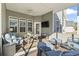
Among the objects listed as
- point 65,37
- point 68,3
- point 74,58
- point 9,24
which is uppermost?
point 68,3

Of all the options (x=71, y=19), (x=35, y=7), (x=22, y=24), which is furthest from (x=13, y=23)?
(x=71, y=19)

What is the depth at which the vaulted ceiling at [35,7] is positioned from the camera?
3362 mm

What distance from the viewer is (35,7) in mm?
3412

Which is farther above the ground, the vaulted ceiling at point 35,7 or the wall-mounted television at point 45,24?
the vaulted ceiling at point 35,7

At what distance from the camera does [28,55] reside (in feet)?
11.4

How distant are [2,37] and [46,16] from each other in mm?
1085

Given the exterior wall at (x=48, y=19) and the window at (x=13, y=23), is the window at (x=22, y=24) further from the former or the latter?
the exterior wall at (x=48, y=19)

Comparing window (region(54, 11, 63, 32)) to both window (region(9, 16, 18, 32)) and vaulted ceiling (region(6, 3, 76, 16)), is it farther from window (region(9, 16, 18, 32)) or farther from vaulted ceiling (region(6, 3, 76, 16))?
window (region(9, 16, 18, 32))

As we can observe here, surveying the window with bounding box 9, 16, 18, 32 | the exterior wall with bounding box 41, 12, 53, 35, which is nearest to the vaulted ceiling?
the exterior wall with bounding box 41, 12, 53, 35

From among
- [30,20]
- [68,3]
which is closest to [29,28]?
[30,20]

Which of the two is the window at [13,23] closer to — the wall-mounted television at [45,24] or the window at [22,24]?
the window at [22,24]

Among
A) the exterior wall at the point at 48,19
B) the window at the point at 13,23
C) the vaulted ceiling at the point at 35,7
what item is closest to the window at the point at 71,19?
the vaulted ceiling at the point at 35,7

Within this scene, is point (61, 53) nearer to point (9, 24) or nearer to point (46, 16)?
point (46, 16)

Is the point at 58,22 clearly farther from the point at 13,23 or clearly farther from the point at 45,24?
the point at 13,23
